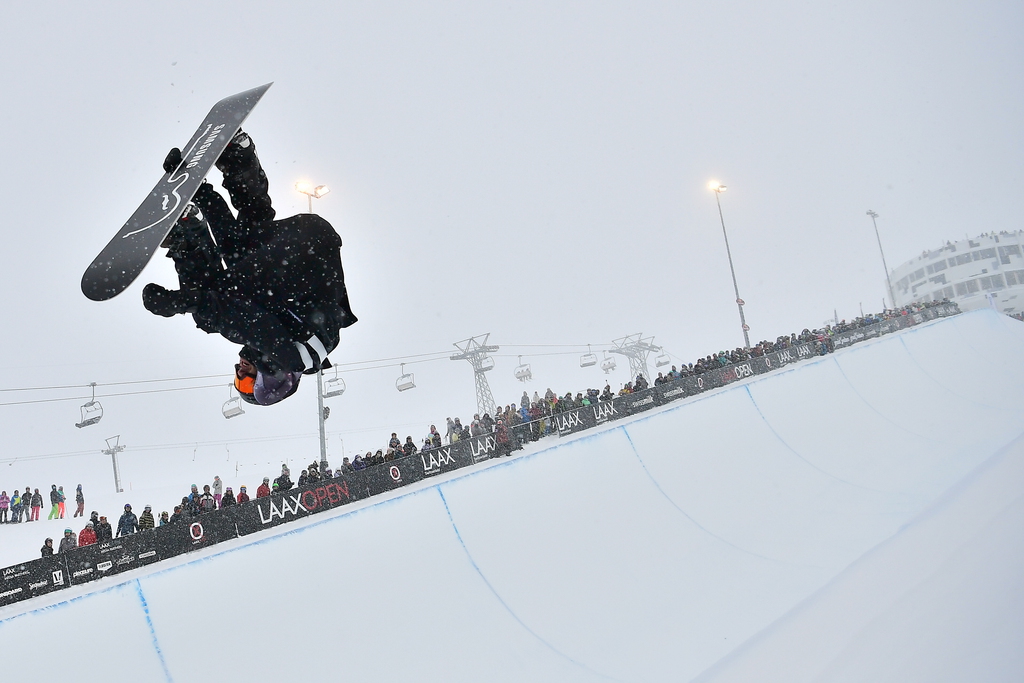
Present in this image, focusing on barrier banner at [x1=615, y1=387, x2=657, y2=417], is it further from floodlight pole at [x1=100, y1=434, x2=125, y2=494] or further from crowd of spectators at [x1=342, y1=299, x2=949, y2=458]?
floodlight pole at [x1=100, y1=434, x2=125, y2=494]

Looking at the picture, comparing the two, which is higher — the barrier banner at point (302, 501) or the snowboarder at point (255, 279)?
the snowboarder at point (255, 279)

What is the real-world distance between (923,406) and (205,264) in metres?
20.0

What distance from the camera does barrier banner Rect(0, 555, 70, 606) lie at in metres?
8.16

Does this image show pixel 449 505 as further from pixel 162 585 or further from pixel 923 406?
pixel 923 406

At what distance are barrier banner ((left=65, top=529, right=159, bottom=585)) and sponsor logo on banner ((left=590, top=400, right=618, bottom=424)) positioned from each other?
9493 mm

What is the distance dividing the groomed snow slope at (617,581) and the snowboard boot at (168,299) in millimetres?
4305

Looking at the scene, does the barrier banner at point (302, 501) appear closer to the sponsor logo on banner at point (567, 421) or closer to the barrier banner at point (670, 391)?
the sponsor logo on banner at point (567, 421)

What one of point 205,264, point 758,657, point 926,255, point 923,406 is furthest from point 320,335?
point 926,255

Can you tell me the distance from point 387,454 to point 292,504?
2.99 meters

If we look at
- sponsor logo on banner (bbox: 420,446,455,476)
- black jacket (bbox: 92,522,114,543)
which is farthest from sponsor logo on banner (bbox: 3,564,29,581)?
sponsor logo on banner (bbox: 420,446,455,476)

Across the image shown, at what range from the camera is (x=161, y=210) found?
7.20 feet

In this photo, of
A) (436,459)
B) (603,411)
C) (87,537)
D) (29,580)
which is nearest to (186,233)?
(29,580)

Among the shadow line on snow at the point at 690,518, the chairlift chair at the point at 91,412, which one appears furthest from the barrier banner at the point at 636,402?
the chairlift chair at the point at 91,412

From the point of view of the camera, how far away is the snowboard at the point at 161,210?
6.59ft
